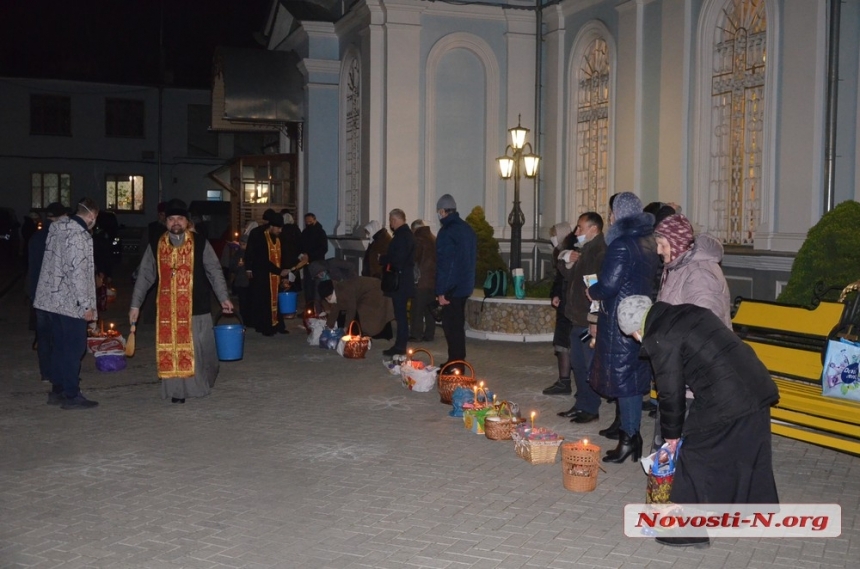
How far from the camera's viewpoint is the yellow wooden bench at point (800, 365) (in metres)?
6.94

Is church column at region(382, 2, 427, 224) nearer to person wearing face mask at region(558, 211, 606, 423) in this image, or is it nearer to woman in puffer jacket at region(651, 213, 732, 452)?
person wearing face mask at region(558, 211, 606, 423)

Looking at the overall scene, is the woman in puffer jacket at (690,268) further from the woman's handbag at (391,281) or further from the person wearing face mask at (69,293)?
the woman's handbag at (391,281)

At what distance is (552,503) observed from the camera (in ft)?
20.1

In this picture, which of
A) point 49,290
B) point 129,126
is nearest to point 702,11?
point 49,290

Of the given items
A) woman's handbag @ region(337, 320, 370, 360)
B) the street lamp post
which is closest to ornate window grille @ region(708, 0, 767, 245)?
the street lamp post

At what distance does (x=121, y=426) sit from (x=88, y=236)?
6.21 feet

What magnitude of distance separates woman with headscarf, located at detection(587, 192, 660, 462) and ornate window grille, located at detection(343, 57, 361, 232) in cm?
1329

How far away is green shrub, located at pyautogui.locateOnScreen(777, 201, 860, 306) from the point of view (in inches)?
375

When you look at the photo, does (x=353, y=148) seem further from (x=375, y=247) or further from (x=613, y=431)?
(x=613, y=431)

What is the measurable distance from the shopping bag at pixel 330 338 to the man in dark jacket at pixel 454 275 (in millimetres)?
2371

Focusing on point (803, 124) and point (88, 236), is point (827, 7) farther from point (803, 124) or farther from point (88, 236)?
point (88, 236)

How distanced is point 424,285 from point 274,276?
2771 millimetres

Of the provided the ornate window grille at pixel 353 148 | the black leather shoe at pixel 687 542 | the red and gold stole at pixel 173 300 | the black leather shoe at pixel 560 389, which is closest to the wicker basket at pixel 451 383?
the black leather shoe at pixel 560 389

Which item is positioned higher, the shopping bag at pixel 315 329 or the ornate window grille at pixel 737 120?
the ornate window grille at pixel 737 120
